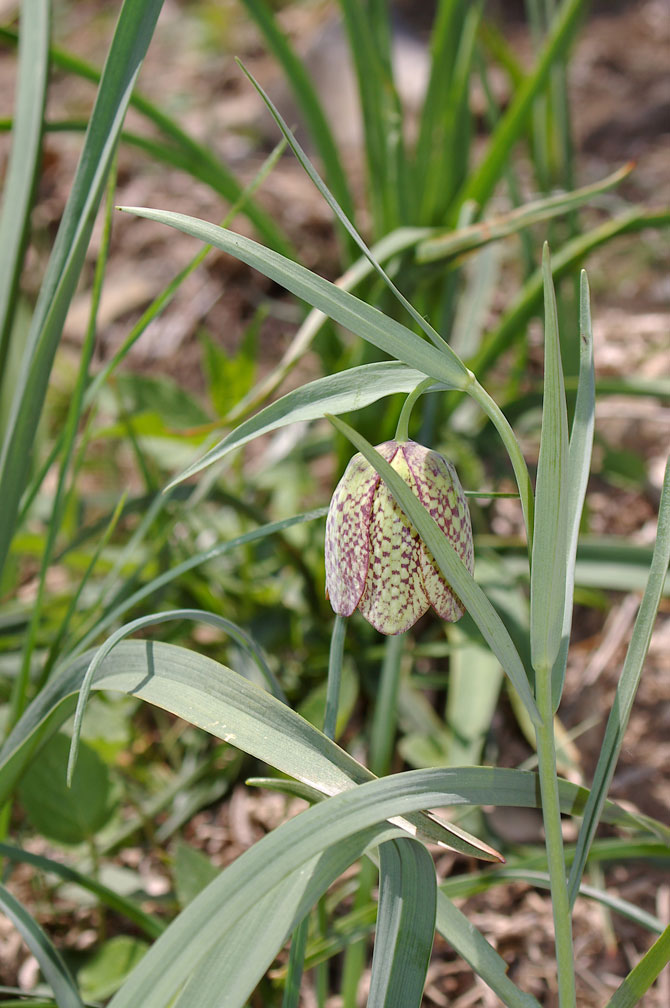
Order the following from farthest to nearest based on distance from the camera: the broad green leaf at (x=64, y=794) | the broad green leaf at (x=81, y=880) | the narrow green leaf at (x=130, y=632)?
the broad green leaf at (x=64, y=794) < the broad green leaf at (x=81, y=880) < the narrow green leaf at (x=130, y=632)

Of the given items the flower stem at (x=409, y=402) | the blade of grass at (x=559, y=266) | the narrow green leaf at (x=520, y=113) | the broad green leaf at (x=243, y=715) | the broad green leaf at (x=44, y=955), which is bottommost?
the broad green leaf at (x=44, y=955)

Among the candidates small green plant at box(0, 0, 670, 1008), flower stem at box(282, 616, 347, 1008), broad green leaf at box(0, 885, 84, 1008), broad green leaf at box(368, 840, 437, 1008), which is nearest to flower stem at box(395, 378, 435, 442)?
small green plant at box(0, 0, 670, 1008)

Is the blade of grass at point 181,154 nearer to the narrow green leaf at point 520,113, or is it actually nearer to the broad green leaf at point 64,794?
the narrow green leaf at point 520,113

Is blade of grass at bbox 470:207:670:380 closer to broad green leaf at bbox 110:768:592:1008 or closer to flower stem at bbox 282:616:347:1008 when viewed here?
flower stem at bbox 282:616:347:1008

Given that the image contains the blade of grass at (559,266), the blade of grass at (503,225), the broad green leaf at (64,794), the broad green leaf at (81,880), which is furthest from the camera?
the blade of grass at (559,266)

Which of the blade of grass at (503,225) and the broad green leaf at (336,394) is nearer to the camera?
the broad green leaf at (336,394)

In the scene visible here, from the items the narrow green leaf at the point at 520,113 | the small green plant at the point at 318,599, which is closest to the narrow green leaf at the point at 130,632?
the small green plant at the point at 318,599

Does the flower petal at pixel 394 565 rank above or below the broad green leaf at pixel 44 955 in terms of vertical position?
above

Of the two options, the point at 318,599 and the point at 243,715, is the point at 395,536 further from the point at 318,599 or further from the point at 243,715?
the point at 318,599
